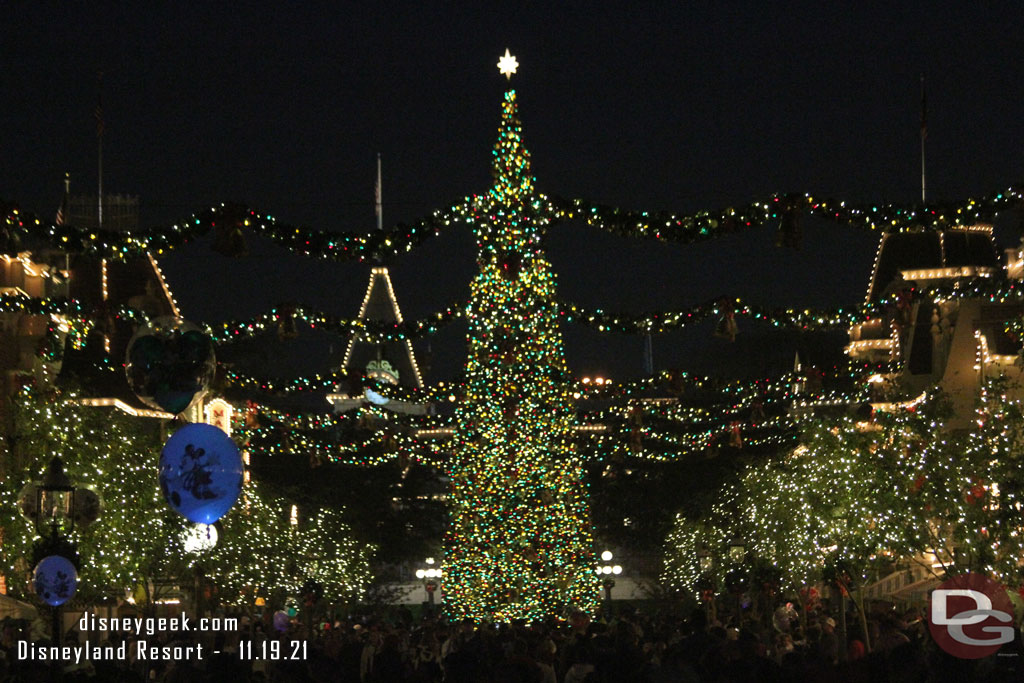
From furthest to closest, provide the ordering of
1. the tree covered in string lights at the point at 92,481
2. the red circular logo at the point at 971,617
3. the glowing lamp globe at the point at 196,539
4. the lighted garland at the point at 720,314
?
the glowing lamp globe at the point at 196,539, the tree covered in string lights at the point at 92,481, the lighted garland at the point at 720,314, the red circular logo at the point at 971,617

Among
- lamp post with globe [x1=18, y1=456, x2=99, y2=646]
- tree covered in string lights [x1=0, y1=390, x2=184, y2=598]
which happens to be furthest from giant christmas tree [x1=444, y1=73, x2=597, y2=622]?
lamp post with globe [x1=18, y1=456, x2=99, y2=646]

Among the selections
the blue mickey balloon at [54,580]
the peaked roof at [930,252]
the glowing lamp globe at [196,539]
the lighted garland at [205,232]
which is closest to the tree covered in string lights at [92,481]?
the glowing lamp globe at [196,539]

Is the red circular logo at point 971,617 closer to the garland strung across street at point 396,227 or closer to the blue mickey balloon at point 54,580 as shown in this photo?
the garland strung across street at point 396,227

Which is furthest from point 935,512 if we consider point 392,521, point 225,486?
point 392,521

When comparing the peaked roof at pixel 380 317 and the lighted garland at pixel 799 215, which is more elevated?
the peaked roof at pixel 380 317

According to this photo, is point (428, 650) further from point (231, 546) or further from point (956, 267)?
point (956, 267)

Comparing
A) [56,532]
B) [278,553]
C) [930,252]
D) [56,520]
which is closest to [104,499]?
[56,520]

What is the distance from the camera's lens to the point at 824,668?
13.8m

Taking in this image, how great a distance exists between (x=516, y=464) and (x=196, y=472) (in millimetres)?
14787

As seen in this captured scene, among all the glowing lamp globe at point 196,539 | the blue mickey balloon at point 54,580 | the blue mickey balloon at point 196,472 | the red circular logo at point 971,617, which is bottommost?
the red circular logo at point 971,617

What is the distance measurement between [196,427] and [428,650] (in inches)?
356

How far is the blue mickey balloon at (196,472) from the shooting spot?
59.6ft

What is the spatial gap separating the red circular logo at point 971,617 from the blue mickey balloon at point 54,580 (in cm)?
1020

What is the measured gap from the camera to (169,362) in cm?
1827
